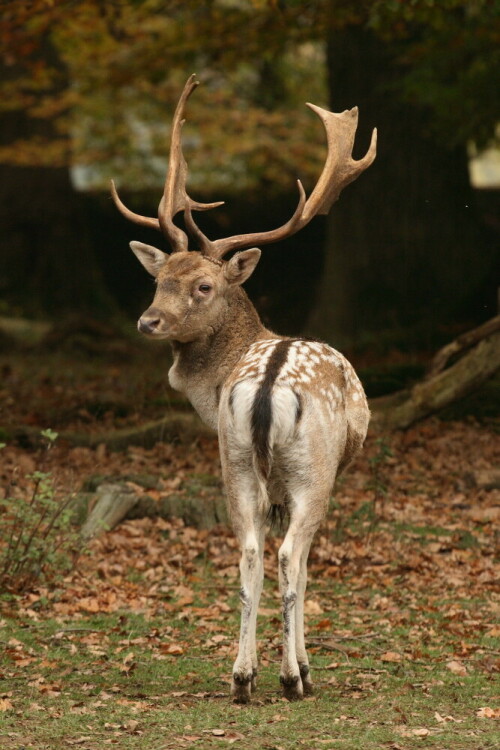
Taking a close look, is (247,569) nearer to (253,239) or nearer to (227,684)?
(227,684)

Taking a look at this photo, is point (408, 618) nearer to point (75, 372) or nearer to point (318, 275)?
point (75, 372)

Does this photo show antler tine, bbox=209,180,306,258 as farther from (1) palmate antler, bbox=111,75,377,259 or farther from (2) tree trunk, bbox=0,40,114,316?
(2) tree trunk, bbox=0,40,114,316

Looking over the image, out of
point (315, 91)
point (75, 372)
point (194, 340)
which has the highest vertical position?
point (315, 91)

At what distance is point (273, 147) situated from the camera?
72.5ft

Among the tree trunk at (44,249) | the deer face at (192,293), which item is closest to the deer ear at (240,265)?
the deer face at (192,293)

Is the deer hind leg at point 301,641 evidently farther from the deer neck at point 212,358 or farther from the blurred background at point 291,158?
the blurred background at point 291,158

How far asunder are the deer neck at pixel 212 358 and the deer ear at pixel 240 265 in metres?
0.08

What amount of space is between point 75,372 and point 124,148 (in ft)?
37.3

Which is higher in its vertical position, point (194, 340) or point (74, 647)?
point (194, 340)

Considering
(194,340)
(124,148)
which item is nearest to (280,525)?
(194,340)

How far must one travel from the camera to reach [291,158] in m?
22.3

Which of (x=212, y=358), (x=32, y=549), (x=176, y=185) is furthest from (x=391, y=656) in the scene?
(x=176, y=185)

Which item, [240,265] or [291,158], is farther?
[291,158]

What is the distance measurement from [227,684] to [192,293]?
211 cm
